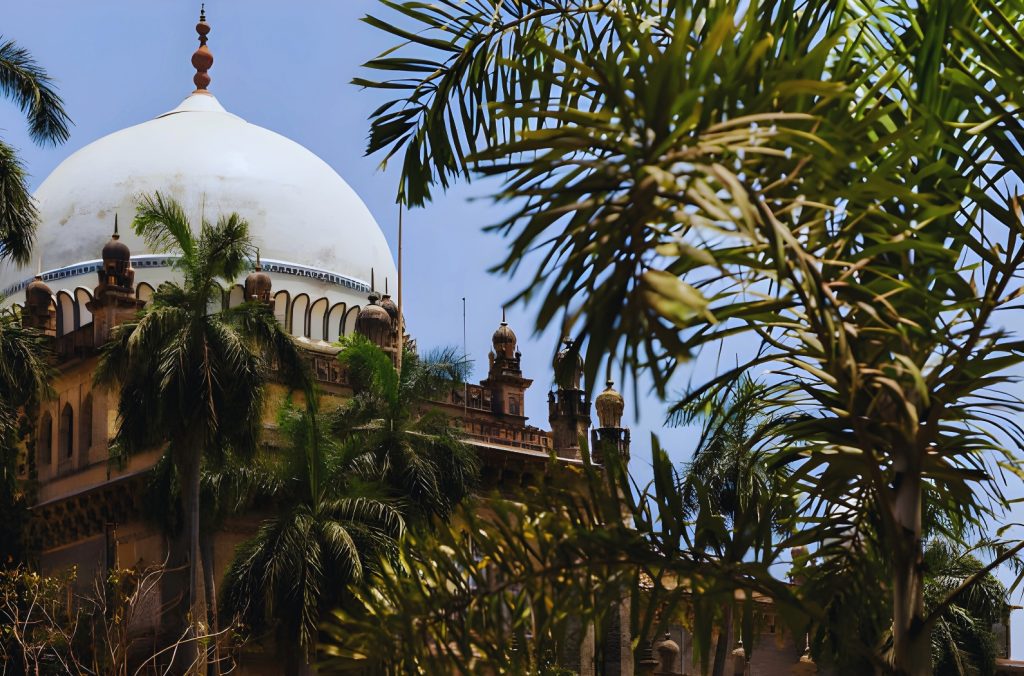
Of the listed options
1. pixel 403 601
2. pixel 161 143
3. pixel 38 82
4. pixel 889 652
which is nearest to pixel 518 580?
pixel 403 601

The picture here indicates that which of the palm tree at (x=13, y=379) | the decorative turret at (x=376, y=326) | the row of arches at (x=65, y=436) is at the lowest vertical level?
the palm tree at (x=13, y=379)

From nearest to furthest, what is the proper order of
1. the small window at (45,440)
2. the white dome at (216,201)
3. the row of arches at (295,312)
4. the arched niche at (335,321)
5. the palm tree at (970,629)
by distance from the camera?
the palm tree at (970,629) → the small window at (45,440) → the row of arches at (295,312) → the arched niche at (335,321) → the white dome at (216,201)

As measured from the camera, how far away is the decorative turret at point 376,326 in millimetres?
38281

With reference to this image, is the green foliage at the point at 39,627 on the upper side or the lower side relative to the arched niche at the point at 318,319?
lower

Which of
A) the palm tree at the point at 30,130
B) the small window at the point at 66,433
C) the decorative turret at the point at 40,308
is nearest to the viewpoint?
the palm tree at the point at 30,130

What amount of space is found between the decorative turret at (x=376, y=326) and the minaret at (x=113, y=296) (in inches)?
194

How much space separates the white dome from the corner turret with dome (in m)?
0.04

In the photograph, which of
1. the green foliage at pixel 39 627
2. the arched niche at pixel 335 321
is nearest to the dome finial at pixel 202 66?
the arched niche at pixel 335 321

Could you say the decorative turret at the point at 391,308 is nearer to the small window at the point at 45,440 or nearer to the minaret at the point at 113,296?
the minaret at the point at 113,296

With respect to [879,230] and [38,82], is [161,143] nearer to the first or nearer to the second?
[38,82]

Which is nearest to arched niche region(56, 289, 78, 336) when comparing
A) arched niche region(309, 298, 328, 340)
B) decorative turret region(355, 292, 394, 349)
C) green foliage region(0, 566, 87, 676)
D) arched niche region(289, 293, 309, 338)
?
arched niche region(289, 293, 309, 338)

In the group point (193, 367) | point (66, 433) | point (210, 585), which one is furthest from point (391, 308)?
point (193, 367)

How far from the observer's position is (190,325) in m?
25.0

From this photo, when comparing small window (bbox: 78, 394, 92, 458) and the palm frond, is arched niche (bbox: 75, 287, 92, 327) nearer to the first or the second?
small window (bbox: 78, 394, 92, 458)
